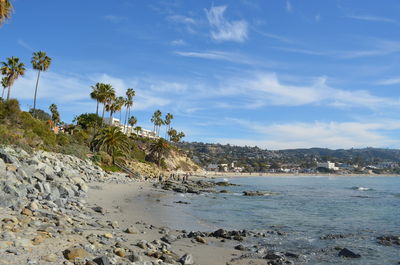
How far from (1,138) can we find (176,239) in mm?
23058

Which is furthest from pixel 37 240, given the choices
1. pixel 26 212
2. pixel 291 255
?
pixel 291 255

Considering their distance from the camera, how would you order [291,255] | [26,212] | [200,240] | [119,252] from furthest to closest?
[200,240], [291,255], [26,212], [119,252]

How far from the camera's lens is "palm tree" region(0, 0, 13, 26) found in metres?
17.6

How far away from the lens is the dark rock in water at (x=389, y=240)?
53.2 ft

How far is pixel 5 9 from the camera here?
58.5 feet

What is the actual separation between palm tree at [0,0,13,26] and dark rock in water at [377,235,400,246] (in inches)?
877

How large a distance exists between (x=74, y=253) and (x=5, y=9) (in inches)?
605

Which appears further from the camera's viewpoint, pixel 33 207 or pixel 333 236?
pixel 333 236

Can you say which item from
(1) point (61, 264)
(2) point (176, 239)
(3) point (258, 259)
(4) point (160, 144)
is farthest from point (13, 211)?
(4) point (160, 144)

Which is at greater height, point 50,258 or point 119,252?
point 50,258

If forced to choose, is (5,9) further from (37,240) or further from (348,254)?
(348,254)

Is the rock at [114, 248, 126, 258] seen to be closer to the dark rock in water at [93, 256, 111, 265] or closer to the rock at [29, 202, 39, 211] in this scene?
the dark rock in water at [93, 256, 111, 265]

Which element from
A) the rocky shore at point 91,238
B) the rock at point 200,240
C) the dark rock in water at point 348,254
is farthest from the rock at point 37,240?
the dark rock in water at point 348,254

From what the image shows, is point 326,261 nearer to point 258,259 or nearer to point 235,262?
point 258,259
